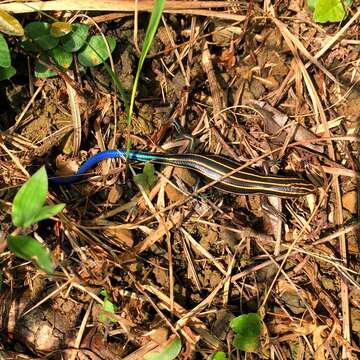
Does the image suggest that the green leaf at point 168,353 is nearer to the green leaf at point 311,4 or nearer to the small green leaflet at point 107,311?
the small green leaflet at point 107,311

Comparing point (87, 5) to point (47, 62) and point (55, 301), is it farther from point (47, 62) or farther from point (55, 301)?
point (55, 301)

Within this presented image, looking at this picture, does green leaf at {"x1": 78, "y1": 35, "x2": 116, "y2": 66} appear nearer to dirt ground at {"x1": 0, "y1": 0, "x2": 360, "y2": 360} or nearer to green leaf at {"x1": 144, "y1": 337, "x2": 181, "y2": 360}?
dirt ground at {"x1": 0, "y1": 0, "x2": 360, "y2": 360}

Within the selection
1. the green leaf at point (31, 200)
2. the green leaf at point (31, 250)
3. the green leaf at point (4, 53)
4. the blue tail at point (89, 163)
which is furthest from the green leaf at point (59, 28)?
the green leaf at point (31, 250)

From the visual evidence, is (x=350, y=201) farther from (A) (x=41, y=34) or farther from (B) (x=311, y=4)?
(A) (x=41, y=34)

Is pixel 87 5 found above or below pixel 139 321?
above

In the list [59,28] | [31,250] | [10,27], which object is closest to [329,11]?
[59,28]

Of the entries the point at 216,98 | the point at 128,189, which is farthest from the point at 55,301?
the point at 216,98
